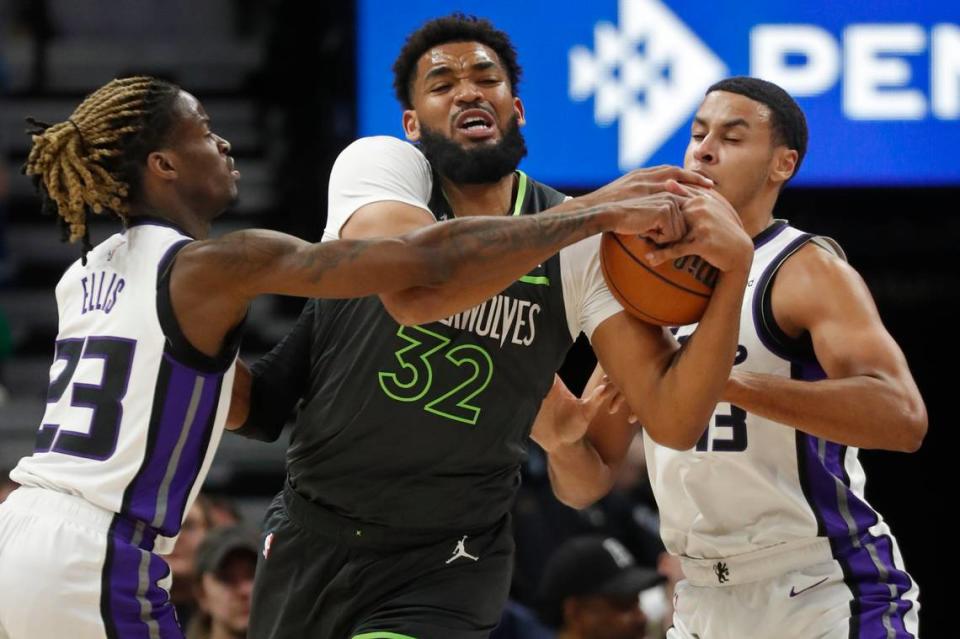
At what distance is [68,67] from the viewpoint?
1052cm

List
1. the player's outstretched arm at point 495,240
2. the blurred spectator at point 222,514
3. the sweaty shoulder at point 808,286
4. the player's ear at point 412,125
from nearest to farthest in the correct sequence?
the player's outstretched arm at point 495,240, the sweaty shoulder at point 808,286, the player's ear at point 412,125, the blurred spectator at point 222,514

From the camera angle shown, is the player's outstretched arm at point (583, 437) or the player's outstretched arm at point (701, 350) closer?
the player's outstretched arm at point (701, 350)

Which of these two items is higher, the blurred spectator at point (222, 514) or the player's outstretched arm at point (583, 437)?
the player's outstretched arm at point (583, 437)

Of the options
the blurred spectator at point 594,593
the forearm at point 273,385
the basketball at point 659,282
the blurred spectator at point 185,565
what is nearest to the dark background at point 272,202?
the blurred spectator at point 185,565

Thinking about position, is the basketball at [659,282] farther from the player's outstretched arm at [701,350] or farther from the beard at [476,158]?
the beard at [476,158]

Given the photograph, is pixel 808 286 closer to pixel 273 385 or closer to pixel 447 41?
pixel 447 41

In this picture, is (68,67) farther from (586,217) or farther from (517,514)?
(586,217)

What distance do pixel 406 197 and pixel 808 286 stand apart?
3.81 ft

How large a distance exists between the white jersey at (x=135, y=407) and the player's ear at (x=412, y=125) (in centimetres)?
96

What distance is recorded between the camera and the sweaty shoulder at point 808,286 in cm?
423

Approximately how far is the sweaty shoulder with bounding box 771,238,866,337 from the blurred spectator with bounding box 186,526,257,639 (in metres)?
2.29

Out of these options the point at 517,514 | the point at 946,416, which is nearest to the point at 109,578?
the point at 517,514

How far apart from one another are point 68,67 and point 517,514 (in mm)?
4960

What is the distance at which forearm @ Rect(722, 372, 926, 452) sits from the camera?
13.2ft
